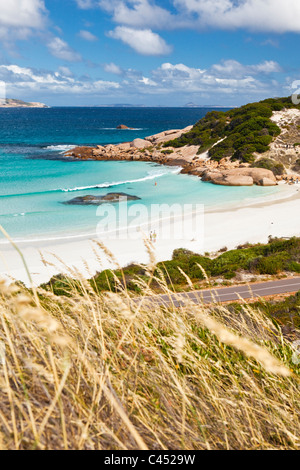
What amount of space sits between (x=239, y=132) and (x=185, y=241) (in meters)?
42.9

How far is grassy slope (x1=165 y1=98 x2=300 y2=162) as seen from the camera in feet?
194

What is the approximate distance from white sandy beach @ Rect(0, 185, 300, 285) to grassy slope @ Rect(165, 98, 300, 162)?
21.4 meters

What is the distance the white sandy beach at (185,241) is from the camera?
22250 mm

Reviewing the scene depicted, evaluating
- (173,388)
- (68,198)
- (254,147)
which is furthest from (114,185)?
(173,388)

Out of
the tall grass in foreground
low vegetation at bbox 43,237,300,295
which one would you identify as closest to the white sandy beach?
low vegetation at bbox 43,237,300,295

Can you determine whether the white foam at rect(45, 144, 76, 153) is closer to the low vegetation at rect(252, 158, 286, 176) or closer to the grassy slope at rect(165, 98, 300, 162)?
the grassy slope at rect(165, 98, 300, 162)

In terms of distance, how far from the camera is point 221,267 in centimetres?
2041

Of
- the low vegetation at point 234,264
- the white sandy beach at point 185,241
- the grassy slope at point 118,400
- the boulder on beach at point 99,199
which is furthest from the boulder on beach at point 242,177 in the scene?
the grassy slope at point 118,400

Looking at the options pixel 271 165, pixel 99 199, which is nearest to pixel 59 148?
pixel 99 199

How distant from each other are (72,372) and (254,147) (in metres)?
60.7

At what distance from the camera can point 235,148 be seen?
200ft

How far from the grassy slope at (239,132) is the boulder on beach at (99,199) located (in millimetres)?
24626

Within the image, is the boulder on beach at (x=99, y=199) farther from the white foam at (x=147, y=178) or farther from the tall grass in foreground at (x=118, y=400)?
the tall grass in foreground at (x=118, y=400)
